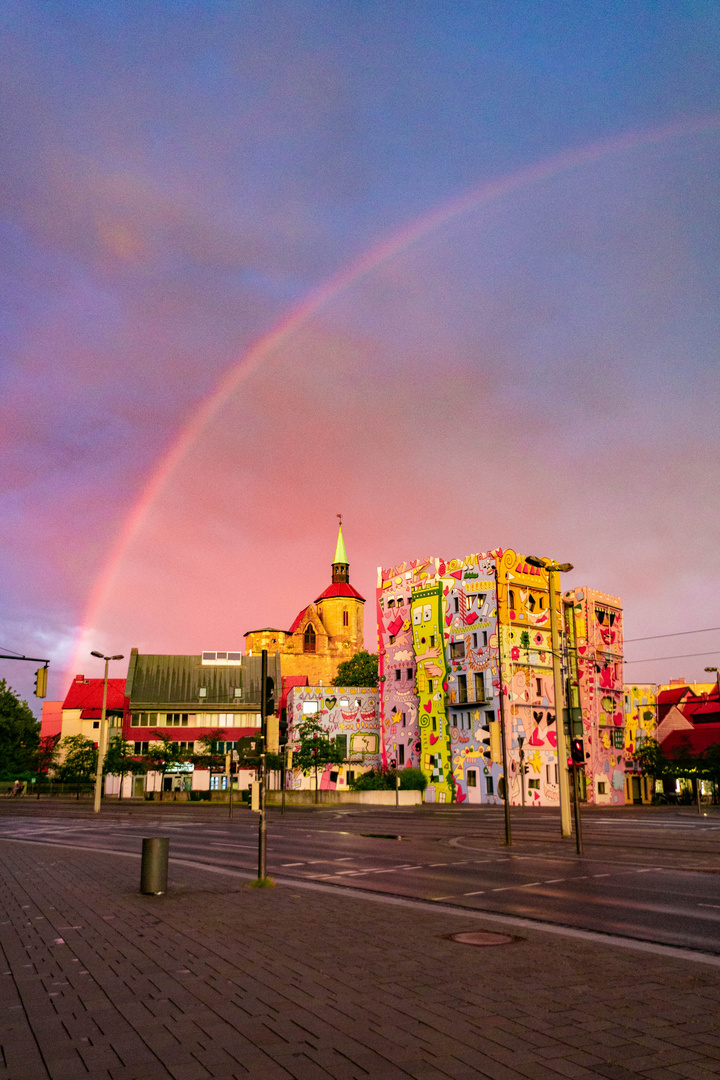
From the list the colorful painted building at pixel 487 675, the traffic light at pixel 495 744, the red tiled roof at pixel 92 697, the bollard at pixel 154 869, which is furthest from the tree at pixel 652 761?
the bollard at pixel 154 869

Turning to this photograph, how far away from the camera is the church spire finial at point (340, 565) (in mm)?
169875

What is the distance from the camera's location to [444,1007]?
7270mm

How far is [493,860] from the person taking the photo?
22.0 metres

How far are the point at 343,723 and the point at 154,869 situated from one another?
226 feet

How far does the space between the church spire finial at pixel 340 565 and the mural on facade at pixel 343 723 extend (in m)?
85.3

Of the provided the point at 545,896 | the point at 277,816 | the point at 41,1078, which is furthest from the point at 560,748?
the point at 41,1078

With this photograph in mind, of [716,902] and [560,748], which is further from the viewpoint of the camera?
[560,748]

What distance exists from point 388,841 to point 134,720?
2865 inches

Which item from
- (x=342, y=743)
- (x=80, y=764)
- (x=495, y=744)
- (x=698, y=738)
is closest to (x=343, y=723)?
(x=342, y=743)

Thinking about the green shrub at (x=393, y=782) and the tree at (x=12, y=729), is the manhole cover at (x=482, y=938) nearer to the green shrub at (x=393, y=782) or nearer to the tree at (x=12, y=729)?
the tree at (x=12, y=729)

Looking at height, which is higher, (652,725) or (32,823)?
(652,725)

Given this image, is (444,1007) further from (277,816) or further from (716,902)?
(277,816)

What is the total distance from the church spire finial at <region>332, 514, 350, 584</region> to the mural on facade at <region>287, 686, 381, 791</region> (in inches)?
3359

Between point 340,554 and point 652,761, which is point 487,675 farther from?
point 340,554
